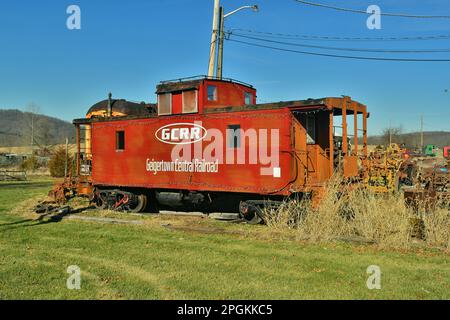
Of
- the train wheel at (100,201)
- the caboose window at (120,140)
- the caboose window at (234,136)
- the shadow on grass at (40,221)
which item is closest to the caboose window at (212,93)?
the caboose window at (234,136)

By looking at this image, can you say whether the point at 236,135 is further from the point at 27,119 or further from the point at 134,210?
the point at 27,119

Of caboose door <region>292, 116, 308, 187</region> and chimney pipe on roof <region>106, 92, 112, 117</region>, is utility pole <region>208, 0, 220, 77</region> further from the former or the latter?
caboose door <region>292, 116, 308, 187</region>

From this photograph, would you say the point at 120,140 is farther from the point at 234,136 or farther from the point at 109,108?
the point at 234,136

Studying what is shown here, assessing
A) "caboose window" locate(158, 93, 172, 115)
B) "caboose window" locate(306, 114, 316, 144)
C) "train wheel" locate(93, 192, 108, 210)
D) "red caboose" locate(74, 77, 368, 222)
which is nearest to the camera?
"red caboose" locate(74, 77, 368, 222)

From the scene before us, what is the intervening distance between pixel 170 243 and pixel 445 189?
9104 mm

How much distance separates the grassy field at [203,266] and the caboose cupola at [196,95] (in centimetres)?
412

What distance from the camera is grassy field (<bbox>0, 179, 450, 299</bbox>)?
6105 millimetres

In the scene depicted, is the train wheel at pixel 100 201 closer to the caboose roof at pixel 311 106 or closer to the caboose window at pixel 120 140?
the caboose window at pixel 120 140

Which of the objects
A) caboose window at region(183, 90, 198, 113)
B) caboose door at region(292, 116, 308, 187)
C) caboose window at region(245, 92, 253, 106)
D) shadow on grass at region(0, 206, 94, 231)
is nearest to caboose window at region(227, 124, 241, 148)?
caboose window at region(183, 90, 198, 113)

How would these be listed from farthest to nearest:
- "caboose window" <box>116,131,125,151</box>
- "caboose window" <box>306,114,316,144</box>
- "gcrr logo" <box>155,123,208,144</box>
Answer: "caboose window" <box>116,131,125,151</box>
"gcrr logo" <box>155,123,208,144</box>
"caboose window" <box>306,114,316,144</box>

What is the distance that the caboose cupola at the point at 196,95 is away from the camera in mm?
13125

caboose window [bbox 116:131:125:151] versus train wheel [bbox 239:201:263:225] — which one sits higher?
caboose window [bbox 116:131:125:151]

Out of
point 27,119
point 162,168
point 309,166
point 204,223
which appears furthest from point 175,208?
point 27,119
